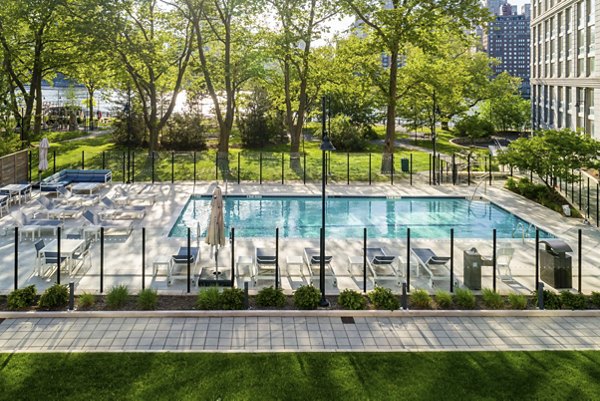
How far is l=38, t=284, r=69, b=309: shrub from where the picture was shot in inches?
433

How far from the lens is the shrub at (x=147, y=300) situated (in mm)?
11000

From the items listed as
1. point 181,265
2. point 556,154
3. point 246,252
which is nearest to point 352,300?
point 181,265

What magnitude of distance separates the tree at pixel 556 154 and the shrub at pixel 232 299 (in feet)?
51.4

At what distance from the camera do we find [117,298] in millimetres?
11125

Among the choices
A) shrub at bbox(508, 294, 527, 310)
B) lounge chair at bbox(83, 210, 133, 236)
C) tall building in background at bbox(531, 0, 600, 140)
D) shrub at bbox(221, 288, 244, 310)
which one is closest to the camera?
shrub at bbox(221, 288, 244, 310)

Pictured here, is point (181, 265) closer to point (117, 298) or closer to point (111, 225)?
point (117, 298)

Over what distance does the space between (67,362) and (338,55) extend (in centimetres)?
3047

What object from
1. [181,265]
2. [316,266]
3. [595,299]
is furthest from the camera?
[316,266]

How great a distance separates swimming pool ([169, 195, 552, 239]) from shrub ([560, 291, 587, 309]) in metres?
7.21

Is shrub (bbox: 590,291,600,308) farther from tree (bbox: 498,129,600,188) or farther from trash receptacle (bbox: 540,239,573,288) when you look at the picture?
tree (bbox: 498,129,600,188)

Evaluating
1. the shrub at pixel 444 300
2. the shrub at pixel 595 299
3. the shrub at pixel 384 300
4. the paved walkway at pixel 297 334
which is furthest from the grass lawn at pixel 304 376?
the shrub at pixel 595 299

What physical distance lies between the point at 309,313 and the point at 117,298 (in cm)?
405

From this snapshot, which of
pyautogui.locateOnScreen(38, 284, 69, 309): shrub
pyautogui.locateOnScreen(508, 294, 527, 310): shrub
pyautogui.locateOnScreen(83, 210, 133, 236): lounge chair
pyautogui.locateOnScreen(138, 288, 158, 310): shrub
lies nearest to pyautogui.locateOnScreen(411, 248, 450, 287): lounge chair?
pyautogui.locateOnScreen(508, 294, 527, 310): shrub

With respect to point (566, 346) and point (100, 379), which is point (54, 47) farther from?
point (566, 346)
